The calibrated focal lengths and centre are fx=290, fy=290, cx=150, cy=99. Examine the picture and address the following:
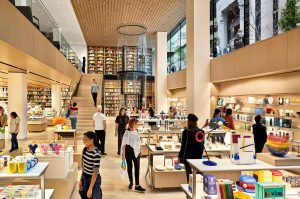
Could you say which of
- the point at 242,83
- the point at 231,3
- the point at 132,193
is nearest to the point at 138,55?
the point at 231,3

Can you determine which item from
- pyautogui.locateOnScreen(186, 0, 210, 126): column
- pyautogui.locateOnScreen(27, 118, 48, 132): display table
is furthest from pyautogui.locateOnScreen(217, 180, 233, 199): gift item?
pyautogui.locateOnScreen(27, 118, 48, 132): display table

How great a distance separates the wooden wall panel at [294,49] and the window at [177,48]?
10603 millimetres

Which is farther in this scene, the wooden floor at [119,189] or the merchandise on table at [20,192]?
the wooden floor at [119,189]

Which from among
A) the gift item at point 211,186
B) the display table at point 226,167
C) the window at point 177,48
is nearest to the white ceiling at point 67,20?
the window at point 177,48

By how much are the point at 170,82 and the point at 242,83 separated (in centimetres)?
903

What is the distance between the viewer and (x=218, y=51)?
12078 millimetres

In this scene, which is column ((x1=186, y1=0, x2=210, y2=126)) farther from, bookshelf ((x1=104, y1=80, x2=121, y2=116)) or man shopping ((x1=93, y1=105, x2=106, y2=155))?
bookshelf ((x1=104, y1=80, x2=121, y2=116))

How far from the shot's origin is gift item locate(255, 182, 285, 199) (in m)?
2.62

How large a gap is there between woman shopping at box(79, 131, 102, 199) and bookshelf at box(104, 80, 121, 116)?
21.0 meters

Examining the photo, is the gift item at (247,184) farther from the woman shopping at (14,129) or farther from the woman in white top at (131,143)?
the woman shopping at (14,129)

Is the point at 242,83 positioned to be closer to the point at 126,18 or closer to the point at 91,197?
the point at 91,197

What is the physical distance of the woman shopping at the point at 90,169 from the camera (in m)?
3.64

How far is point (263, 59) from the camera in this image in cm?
802

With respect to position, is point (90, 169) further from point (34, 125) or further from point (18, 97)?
point (34, 125)
